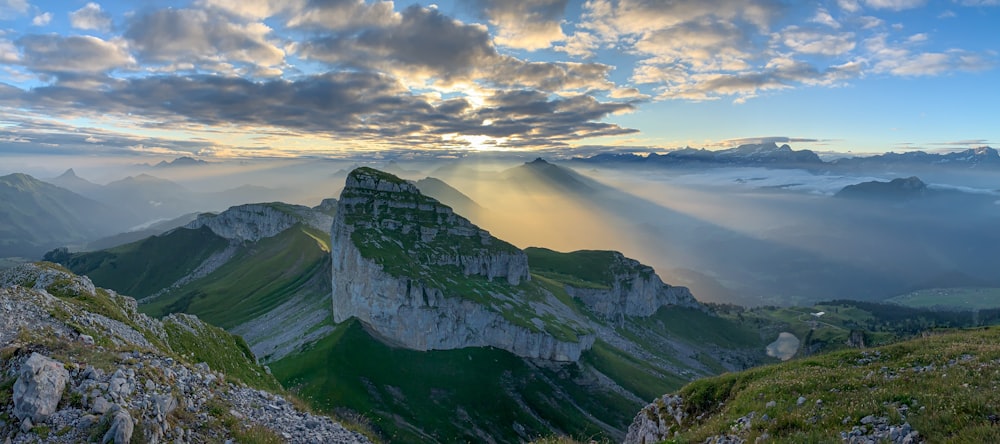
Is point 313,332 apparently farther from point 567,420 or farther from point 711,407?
point 711,407

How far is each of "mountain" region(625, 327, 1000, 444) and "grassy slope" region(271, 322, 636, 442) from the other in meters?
81.7

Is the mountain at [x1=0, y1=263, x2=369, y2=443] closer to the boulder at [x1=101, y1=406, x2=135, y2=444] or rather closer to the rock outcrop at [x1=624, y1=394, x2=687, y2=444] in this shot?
the boulder at [x1=101, y1=406, x2=135, y2=444]

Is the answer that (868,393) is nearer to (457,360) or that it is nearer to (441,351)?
(457,360)

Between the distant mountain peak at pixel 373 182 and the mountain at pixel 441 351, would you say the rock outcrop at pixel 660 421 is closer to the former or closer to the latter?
the mountain at pixel 441 351

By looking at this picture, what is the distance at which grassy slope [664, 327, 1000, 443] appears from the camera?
15773 mm

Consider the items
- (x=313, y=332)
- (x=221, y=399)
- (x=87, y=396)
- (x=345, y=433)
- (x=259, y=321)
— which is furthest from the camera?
(x=259, y=321)

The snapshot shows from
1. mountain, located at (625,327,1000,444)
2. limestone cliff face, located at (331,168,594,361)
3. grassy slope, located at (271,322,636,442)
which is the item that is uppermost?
mountain, located at (625,327,1000,444)

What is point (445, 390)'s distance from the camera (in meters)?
123

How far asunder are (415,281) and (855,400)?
415 ft

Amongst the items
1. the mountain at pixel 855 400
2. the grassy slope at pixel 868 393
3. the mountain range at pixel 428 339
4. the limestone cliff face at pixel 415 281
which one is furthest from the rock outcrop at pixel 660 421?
the limestone cliff face at pixel 415 281

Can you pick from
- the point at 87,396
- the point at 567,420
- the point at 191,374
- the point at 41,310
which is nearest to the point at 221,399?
the point at 191,374

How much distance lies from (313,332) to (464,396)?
5523cm

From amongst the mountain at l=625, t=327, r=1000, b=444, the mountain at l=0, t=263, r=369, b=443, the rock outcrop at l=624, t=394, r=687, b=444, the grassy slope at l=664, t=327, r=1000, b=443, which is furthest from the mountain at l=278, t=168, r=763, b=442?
the grassy slope at l=664, t=327, r=1000, b=443

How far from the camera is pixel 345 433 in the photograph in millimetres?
26594
